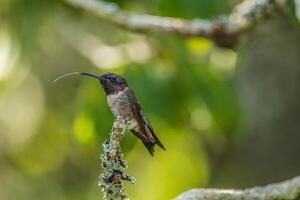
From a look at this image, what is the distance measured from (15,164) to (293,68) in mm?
A: 2102

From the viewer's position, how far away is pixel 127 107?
6.18ft

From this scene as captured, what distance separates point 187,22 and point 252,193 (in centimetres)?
198

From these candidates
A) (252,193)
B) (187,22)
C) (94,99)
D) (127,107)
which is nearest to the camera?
(127,107)

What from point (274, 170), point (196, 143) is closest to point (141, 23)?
point (196, 143)

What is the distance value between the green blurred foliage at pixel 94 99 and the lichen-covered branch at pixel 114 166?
6.85ft

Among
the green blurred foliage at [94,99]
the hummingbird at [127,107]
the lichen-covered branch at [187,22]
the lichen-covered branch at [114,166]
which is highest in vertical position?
the hummingbird at [127,107]

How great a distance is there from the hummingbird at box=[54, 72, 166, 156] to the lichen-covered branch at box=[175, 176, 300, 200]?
0.57 metres

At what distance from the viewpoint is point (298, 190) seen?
2742 millimetres

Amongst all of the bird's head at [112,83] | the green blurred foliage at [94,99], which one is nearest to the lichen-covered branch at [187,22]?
the green blurred foliage at [94,99]

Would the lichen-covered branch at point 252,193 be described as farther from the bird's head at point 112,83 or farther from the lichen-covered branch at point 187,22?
the lichen-covered branch at point 187,22

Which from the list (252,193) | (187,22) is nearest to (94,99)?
(187,22)

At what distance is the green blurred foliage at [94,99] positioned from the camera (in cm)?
480

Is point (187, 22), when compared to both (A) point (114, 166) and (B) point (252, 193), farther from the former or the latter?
(A) point (114, 166)

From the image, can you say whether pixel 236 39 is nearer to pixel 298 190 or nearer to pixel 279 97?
pixel 298 190
